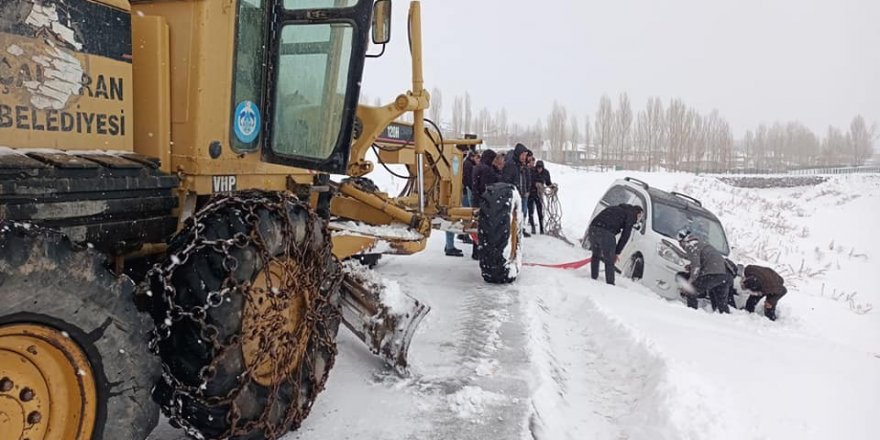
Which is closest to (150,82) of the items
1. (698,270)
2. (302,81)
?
(302,81)

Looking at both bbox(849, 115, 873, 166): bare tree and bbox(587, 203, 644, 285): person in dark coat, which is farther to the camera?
bbox(849, 115, 873, 166): bare tree

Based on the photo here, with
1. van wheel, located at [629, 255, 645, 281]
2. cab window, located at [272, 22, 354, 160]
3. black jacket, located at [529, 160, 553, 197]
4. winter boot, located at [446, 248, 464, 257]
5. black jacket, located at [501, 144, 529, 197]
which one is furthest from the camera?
black jacket, located at [529, 160, 553, 197]

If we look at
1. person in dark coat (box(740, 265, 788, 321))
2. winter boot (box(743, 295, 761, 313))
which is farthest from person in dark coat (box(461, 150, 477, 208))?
winter boot (box(743, 295, 761, 313))

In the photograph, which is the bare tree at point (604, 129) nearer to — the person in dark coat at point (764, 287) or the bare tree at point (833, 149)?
the bare tree at point (833, 149)

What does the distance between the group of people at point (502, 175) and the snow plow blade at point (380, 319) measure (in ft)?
15.1

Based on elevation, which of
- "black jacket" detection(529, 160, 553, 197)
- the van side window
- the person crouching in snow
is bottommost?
the person crouching in snow

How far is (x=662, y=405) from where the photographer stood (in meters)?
3.57

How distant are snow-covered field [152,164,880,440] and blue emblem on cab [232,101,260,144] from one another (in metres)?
1.55

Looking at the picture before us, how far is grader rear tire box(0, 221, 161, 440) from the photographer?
1798mm

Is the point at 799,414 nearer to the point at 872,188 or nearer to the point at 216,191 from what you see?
the point at 216,191

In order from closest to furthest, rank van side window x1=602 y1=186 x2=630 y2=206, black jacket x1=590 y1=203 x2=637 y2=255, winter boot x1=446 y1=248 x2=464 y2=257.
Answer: black jacket x1=590 y1=203 x2=637 y2=255
winter boot x1=446 y1=248 x2=464 y2=257
van side window x1=602 y1=186 x2=630 y2=206

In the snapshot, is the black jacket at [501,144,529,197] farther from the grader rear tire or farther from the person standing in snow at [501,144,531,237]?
the grader rear tire

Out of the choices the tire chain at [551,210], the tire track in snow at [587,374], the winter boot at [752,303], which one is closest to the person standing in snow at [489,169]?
the tire chain at [551,210]

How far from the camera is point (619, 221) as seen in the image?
323 inches
